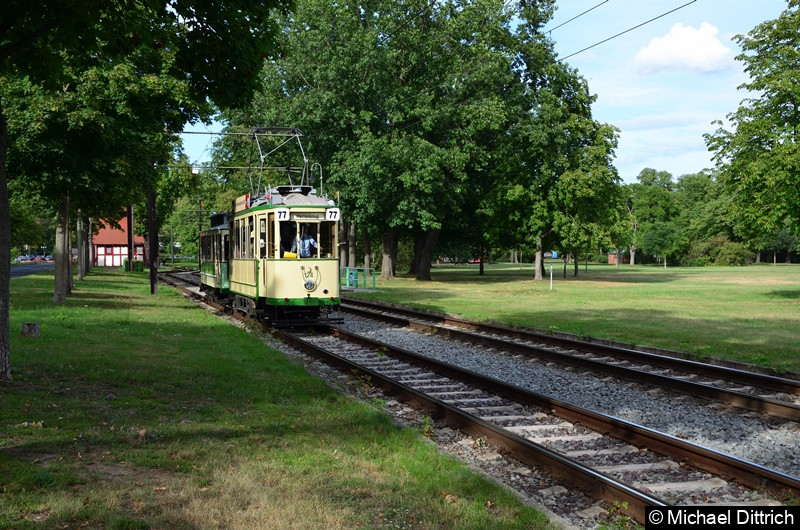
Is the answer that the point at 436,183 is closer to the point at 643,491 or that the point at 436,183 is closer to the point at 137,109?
the point at 137,109

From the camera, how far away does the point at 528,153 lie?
4919cm

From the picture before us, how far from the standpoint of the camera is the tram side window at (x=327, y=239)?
18.4 meters

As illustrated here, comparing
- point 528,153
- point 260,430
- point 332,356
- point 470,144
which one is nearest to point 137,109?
point 332,356

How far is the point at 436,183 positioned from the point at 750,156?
1702 centimetres

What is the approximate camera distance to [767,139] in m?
29.3

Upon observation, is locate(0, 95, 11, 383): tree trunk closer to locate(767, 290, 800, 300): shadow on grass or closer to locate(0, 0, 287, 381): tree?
locate(0, 0, 287, 381): tree

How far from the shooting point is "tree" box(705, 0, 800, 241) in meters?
26.5

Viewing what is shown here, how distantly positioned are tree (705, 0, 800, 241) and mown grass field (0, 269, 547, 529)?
70.1 feet

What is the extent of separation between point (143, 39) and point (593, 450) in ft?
23.0

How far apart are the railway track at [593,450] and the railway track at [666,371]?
2397 millimetres

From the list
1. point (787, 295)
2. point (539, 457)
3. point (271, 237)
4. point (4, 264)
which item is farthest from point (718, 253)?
point (4, 264)

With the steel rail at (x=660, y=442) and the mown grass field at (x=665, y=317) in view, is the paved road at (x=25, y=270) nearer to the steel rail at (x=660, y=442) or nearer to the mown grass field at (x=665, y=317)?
the mown grass field at (x=665, y=317)

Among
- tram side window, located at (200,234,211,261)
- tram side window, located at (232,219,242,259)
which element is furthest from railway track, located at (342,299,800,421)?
tram side window, located at (200,234,211,261)

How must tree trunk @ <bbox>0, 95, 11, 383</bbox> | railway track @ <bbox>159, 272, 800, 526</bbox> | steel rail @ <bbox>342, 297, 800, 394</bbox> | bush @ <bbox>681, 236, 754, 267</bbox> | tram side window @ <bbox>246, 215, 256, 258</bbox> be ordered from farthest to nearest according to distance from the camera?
bush @ <bbox>681, 236, 754, 267</bbox> < tram side window @ <bbox>246, 215, 256, 258</bbox> < steel rail @ <bbox>342, 297, 800, 394</bbox> < tree trunk @ <bbox>0, 95, 11, 383</bbox> < railway track @ <bbox>159, 272, 800, 526</bbox>
